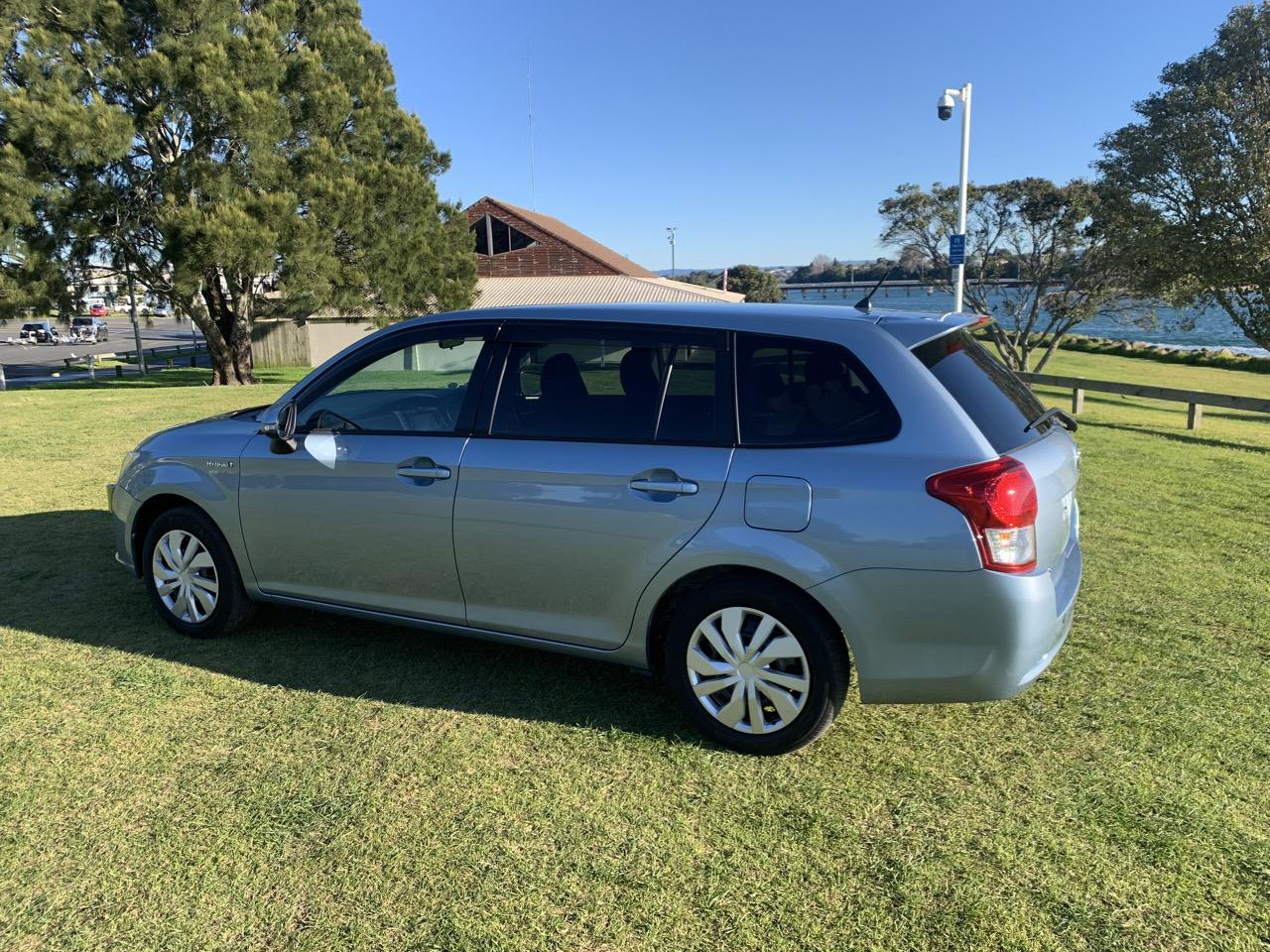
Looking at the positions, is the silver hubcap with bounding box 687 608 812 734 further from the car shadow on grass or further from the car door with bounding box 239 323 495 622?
the car door with bounding box 239 323 495 622

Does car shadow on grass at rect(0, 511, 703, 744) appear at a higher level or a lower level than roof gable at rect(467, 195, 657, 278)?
lower

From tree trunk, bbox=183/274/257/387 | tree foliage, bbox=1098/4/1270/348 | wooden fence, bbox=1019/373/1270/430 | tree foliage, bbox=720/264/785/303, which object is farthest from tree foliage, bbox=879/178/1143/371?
tree foliage, bbox=720/264/785/303

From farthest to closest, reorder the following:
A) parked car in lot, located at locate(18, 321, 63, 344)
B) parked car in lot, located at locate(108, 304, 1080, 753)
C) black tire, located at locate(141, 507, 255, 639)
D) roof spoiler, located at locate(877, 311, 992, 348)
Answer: parked car in lot, located at locate(18, 321, 63, 344)
black tire, located at locate(141, 507, 255, 639)
roof spoiler, located at locate(877, 311, 992, 348)
parked car in lot, located at locate(108, 304, 1080, 753)

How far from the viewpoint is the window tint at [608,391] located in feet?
11.5

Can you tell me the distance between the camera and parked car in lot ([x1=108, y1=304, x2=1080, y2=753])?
310cm

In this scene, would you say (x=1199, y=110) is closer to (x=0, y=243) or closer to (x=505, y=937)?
(x=505, y=937)

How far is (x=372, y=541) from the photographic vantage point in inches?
161

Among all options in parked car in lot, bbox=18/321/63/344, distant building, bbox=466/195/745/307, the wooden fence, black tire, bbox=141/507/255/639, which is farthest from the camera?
parked car in lot, bbox=18/321/63/344

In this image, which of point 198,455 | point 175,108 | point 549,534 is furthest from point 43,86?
point 549,534

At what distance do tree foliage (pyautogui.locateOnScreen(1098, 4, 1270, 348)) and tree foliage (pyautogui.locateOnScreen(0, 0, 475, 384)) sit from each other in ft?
66.3

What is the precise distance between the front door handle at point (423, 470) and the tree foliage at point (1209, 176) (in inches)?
896

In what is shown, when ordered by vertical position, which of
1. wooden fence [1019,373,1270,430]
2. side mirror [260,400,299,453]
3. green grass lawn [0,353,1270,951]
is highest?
side mirror [260,400,299,453]

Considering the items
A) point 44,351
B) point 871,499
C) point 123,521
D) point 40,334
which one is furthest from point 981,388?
point 40,334

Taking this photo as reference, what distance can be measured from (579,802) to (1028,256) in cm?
3188
